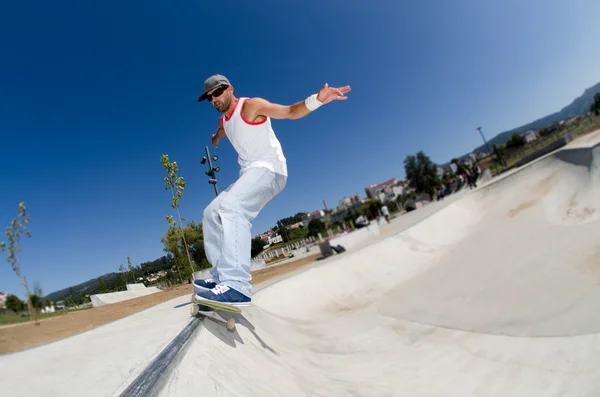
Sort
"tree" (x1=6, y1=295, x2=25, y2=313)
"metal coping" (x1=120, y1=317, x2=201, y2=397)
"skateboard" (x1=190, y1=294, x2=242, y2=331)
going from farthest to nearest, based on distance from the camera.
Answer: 1. "tree" (x1=6, y1=295, x2=25, y2=313)
2. "skateboard" (x1=190, y1=294, x2=242, y2=331)
3. "metal coping" (x1=120, y1=317, x2=201, y2=397)

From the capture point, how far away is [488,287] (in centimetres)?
450

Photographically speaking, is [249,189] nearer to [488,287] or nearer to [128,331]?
[128,331]

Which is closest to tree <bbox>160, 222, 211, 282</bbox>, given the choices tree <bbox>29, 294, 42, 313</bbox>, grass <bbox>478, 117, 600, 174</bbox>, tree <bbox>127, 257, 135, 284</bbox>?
tree <bbox>127, 257, 135, 284</bbox>

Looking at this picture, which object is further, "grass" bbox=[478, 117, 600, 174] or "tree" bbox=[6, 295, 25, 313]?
"grass" bbox=[478, 117, 600, 174]

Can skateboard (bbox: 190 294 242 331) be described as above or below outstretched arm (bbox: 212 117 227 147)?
below

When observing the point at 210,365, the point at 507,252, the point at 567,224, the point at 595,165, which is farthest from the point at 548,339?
the point at 595,165

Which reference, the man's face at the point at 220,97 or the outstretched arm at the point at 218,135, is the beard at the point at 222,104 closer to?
the man's face at the point at 220,97

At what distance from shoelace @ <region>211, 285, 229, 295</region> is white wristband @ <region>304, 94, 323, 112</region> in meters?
1.70

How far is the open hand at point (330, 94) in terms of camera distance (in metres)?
2.46

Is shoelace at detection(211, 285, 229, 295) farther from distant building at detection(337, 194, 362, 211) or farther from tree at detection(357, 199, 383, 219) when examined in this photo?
distant building at detection(337, 194, 362, 211)

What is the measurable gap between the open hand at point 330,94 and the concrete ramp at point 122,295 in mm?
10790

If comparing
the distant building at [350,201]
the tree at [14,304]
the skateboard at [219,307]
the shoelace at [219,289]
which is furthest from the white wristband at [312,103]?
the distant building at [350,201]

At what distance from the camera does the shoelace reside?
237cm

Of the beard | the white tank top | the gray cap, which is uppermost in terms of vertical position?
the gray cap
